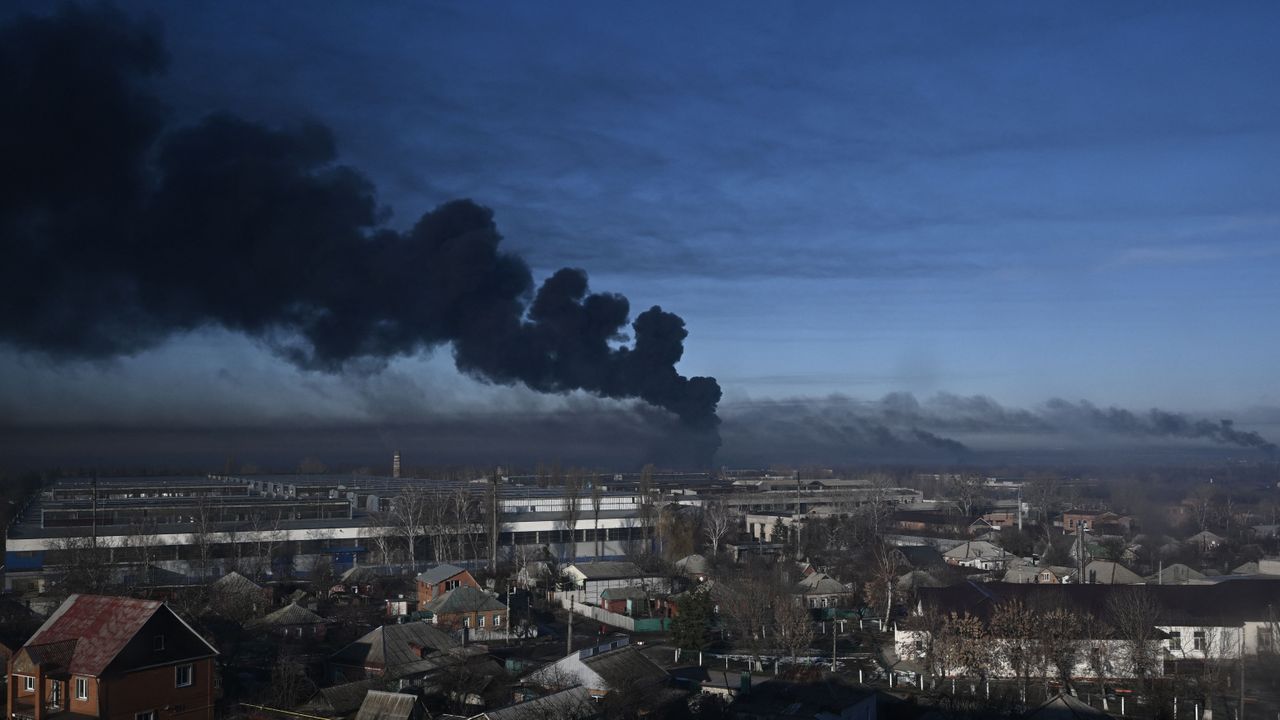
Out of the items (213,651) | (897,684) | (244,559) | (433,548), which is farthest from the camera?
(433,548)

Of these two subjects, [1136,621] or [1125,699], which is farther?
[1136,621]

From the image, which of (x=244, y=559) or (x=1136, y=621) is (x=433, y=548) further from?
(x=1136, y=621)

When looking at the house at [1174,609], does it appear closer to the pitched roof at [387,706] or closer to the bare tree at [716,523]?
the pitched roof at [387,706]

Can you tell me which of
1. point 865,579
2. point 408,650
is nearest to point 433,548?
point 865,579

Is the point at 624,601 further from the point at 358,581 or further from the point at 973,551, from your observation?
the point at 973,551

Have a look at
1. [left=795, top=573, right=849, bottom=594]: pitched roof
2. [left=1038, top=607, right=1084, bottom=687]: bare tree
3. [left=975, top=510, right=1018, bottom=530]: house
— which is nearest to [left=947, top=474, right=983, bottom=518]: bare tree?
[left=975, top=510, right=1018, bottom=530]: house

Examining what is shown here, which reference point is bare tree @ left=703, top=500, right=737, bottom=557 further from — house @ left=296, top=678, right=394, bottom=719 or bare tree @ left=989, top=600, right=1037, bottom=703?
house @ left=296, top=678, right=394, bottom=719

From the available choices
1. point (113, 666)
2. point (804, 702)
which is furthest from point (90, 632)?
point (804, 702)
